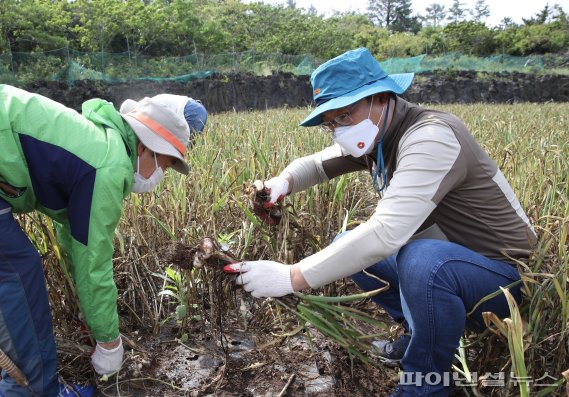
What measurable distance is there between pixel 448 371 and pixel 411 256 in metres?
0.34

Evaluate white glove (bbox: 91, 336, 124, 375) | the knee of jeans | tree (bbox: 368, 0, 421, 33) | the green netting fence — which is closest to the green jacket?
white glove (bbox: 91, 336, 124, 375)

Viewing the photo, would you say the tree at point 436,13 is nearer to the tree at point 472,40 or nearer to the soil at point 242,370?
the tree at point 472,40

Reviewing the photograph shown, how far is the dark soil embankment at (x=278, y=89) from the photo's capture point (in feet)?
40.2

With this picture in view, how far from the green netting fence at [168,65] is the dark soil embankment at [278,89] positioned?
379 millimetres

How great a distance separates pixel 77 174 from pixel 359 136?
795 millimetres

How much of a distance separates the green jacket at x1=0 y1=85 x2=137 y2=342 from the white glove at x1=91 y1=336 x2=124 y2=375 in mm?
66

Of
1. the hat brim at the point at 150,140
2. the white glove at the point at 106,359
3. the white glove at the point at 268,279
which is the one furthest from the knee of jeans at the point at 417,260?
the white glove at the point at 106,359

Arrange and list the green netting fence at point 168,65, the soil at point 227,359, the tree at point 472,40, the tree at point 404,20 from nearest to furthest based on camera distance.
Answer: the soil at point 227,359
the green netting fence at point 168,65
the tree at point 472,40
the tree at point 404,20

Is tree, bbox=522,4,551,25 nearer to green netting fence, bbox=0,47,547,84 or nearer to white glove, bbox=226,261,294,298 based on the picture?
green netting fence, bbox=0,47,547,84

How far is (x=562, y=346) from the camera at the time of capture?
3.96 ft

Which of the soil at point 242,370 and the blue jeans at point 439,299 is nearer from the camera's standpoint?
the blue jeans at point 439,299

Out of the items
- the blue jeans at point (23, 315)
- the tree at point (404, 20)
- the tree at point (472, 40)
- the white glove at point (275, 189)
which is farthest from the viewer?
the tree at point (404, 20)

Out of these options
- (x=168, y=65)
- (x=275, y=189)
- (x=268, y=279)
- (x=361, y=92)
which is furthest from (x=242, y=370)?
(x=168, y=65)

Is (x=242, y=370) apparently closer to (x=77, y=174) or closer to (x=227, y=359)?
→ (x=227, y=359)
